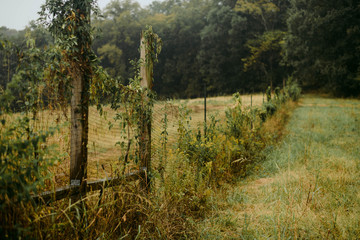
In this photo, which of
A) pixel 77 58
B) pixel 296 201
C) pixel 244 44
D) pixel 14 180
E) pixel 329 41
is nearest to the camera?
pixel 14 180

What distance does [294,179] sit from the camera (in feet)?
12.3

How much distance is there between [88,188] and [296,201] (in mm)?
2435

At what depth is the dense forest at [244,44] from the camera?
72.7ft

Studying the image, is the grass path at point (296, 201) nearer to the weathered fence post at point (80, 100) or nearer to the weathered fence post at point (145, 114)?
the weathered fence post at point (145, 114)

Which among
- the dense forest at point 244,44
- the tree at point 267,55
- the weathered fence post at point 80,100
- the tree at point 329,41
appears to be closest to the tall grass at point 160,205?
the weathered fence post at point 80,100

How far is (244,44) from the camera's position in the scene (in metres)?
32.3

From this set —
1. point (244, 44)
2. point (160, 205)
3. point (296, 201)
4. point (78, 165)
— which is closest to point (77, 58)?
point (78, 165)

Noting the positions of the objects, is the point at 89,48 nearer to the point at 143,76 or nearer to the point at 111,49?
the point at 143,76

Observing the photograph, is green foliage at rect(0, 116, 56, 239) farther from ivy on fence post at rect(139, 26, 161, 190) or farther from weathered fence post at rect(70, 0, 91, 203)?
ivy on fence post at rect(139, 26, 161, 190)

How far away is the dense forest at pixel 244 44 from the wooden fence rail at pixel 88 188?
2074 centimetres

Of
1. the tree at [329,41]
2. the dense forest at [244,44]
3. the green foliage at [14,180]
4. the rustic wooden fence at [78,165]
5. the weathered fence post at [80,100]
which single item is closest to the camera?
the green foliage at [14,180]

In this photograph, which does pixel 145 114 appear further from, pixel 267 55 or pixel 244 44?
pixel 267 55

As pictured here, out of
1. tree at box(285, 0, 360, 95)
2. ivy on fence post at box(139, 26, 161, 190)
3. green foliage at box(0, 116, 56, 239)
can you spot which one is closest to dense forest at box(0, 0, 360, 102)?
tree at box(285, 0, 360, 95)

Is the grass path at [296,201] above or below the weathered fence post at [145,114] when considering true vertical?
below
